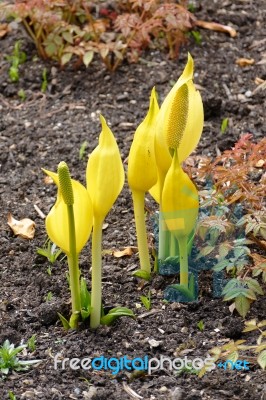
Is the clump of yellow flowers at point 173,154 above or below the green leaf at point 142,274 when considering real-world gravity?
above

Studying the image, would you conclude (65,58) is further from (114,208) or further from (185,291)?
(185,291)

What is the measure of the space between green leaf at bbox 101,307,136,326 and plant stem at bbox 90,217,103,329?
0.13 feet

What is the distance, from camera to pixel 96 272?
9.97 ft

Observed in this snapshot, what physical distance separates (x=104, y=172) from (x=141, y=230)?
1.29ft

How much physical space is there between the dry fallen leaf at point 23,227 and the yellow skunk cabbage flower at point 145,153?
2.35 ft

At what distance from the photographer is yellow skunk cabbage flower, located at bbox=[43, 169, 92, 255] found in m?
2.89

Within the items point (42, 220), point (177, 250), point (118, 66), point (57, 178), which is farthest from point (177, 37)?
point (57, 178)

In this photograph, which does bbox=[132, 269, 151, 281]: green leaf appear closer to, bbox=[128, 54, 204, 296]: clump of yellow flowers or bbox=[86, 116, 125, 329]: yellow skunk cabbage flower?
bbox=[128, 54, 204, 296]: clump of yellow flowers

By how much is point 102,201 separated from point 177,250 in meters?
0.45

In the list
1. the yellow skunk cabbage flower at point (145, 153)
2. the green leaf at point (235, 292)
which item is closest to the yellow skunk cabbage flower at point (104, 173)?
the yellow skunk cabbage flower at point (145, 153)

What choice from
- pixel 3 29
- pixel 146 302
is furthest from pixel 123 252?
pixel 3 29

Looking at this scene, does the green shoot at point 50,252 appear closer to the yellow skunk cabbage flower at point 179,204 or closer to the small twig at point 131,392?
the yellow skunk cabbage flower at point 179,204

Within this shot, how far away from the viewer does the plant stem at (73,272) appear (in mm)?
2838

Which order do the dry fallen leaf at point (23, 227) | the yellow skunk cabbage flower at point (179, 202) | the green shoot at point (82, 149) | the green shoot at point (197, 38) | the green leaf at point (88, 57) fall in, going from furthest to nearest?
the green shoot at point (197, 38), the green leaf at point (88, 57), the green shoot at point (82, 149), the dry fallen leaf at point (23, 227), the yellow skunk cabbage flower at point (179, 202)
